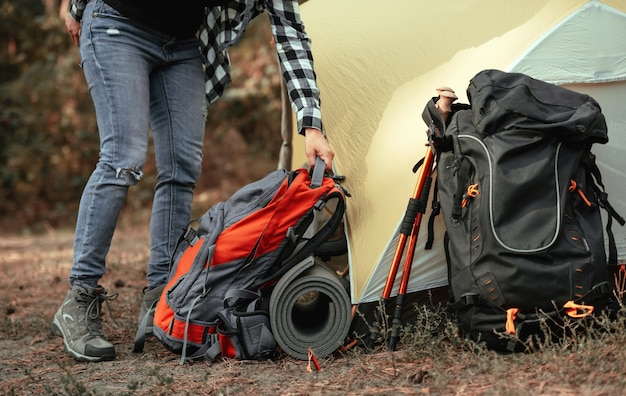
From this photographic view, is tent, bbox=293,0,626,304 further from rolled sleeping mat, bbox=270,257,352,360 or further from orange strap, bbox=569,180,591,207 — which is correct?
orange strap, bbox=569,180,591,207

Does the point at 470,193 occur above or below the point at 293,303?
above

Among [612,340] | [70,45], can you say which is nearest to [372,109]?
[612,340]

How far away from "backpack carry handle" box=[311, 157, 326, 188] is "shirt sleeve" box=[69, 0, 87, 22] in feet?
3.98

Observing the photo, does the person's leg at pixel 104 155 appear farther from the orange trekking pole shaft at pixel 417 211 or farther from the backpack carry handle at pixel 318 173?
the orange trekking pole shaft at pixel 417 211

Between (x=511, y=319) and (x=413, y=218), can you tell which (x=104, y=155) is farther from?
(x=511, y=319)

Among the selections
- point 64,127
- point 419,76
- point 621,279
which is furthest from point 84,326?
point 64,127

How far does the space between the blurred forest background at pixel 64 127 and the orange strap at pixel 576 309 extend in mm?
7920

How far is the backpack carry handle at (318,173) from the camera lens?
10.4ft

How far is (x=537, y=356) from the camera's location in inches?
104

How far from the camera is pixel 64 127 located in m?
10.6

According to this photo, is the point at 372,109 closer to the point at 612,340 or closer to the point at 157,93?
the point at 157,93

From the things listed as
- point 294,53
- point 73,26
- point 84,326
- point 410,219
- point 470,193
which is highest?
point 73,26

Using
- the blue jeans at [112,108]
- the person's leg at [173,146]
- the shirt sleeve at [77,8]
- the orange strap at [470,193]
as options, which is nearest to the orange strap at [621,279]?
the orange strap at [470,193]

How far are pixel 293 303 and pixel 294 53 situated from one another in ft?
3.68
